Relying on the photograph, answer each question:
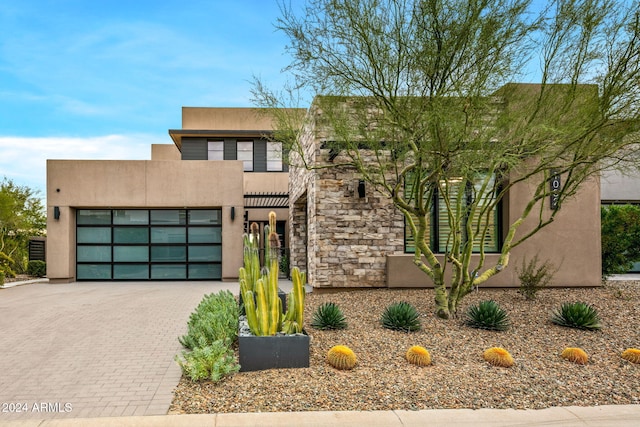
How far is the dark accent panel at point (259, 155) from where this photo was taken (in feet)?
63.3

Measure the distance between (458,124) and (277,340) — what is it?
376 cm

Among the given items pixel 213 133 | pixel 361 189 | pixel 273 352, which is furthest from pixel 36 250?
pixel 273 352

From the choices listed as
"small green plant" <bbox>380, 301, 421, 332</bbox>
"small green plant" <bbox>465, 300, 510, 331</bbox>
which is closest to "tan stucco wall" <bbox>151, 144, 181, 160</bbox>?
"small green plant" <bbox>380, 301, 421, 332</bbox>

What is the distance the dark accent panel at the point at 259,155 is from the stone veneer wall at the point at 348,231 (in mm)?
9200

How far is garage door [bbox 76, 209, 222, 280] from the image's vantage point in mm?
15031

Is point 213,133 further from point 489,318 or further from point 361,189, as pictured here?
point 489,318

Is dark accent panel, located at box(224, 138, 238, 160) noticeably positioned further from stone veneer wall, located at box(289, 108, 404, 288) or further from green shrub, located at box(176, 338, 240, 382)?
green shrub, located at box(176, 338, 240, 382)

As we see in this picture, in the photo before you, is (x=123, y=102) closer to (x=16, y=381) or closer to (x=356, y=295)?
(x=356, y=295)

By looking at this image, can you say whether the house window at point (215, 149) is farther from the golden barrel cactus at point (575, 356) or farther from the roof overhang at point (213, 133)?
the golden barrel cactus at point (575, 356)

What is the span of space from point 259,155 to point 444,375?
15.8m

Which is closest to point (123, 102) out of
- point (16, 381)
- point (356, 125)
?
point (356, 125)

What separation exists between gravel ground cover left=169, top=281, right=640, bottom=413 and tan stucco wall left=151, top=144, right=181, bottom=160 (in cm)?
2023

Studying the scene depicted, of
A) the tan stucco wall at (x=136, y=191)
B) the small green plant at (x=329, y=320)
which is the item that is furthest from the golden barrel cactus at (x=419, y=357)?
the tan stucco wall at (x=136, y=191)

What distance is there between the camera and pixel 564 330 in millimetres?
6762
